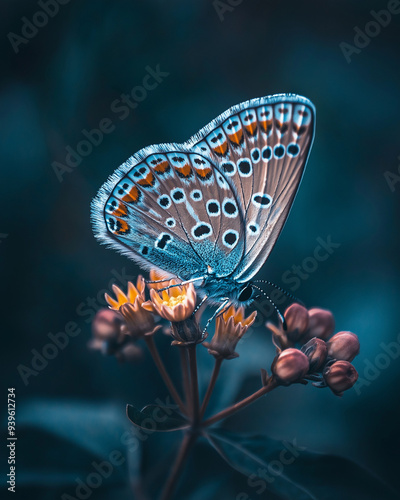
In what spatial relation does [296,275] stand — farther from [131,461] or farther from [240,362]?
[131,461]

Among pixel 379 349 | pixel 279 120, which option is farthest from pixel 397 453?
pixel 279 120

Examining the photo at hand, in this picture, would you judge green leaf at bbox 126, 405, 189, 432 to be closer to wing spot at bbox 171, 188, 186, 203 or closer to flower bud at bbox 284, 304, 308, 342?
flower bud at bbox 284, 304, 308, 342

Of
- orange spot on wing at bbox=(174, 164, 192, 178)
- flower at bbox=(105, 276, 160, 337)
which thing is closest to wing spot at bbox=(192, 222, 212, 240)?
orange spot on wing at bbox=(174, 164, 192, 178)

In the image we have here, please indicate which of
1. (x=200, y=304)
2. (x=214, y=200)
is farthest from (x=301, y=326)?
(x=214, y=200)

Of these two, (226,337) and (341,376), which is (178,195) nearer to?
(226,337)

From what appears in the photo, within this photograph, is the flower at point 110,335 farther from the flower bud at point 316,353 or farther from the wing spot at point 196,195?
the flower bud at point 316,353

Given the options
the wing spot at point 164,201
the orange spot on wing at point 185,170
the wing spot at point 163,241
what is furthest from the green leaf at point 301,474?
the orange spot on wing at point 185,170
